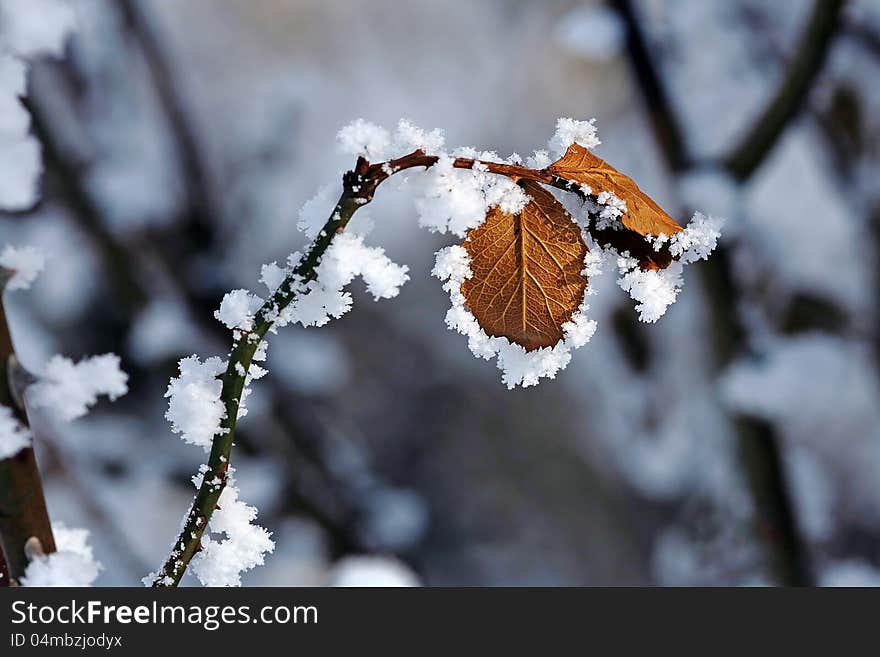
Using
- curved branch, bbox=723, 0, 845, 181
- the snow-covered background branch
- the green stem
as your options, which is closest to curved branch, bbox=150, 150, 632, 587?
the green stem

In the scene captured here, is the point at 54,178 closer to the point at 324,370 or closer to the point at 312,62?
the point at 324,370

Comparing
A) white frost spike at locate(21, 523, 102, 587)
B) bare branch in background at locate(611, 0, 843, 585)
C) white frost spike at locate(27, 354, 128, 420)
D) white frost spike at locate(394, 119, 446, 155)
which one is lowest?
white frost spike at locate(21, 523, 102, 587)

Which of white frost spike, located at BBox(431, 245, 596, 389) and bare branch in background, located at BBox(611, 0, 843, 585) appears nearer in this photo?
white frost spike, located at BBox(431, 245, 596, 389)

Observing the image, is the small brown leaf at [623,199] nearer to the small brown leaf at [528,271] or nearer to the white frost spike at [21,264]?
the small brown leaf at [528,271]

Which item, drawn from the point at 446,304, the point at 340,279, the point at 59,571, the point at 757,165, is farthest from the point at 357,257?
the point at 446,304

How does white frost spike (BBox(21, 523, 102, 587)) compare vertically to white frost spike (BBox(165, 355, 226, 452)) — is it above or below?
below

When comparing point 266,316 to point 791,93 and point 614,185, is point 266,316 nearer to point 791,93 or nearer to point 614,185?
point 614,185

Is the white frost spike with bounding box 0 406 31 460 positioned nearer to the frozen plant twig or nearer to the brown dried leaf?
the frozen plant twig
